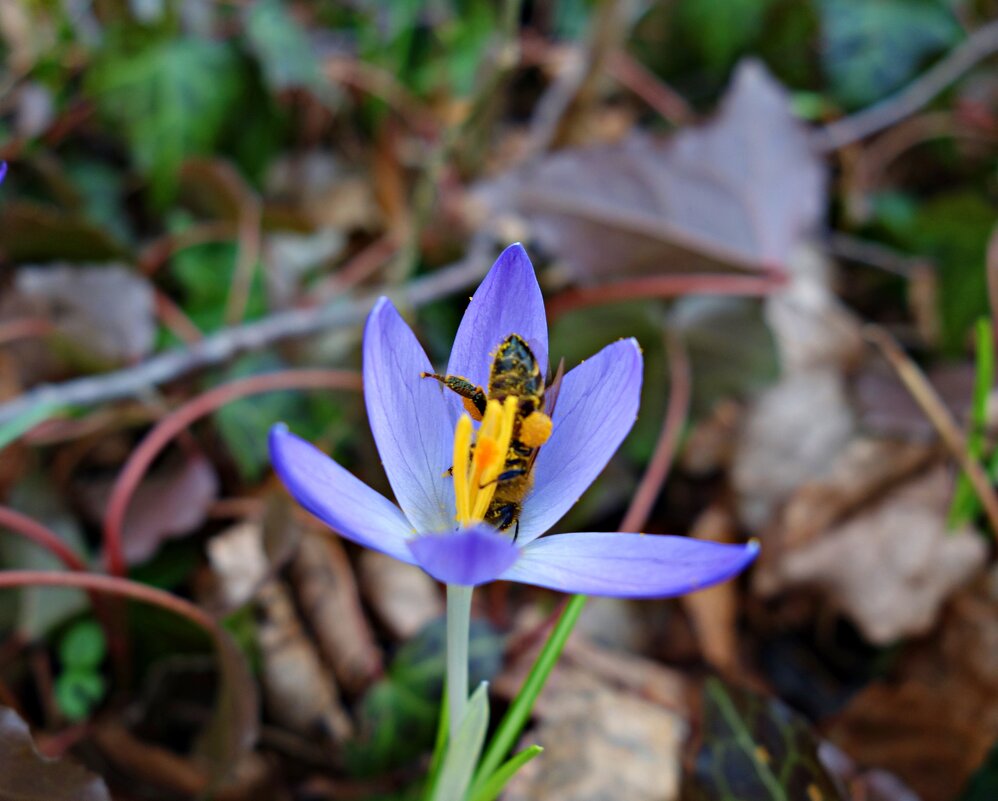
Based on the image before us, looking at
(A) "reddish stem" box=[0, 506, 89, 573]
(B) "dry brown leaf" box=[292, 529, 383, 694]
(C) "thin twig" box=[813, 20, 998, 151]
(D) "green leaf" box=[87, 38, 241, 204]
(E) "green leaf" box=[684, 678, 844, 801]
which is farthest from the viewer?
(C) "thin twig" box=[813, 20, 998, 151]

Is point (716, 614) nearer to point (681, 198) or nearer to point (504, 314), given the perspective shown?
point (681, 198)

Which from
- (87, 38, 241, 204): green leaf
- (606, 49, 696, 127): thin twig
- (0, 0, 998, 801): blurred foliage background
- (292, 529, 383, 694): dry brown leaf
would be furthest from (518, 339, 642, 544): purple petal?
(606, 49, 696, 127): thin twig

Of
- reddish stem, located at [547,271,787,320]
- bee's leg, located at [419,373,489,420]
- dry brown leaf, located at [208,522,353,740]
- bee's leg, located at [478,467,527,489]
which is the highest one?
bee's leg, located at [419,373,489,420]

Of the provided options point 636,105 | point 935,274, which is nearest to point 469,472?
point 935,274

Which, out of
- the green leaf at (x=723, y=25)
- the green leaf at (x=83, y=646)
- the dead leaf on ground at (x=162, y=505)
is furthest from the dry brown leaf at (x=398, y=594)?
the green leaf at (x=723, y=25)

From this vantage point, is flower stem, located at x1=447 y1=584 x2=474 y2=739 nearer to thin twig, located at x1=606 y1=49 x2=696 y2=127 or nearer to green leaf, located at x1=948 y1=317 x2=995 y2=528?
green leaf, located at x1=948 y1=317 x2=995 y2=528

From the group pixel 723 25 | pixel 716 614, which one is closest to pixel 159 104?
pixel 723 25

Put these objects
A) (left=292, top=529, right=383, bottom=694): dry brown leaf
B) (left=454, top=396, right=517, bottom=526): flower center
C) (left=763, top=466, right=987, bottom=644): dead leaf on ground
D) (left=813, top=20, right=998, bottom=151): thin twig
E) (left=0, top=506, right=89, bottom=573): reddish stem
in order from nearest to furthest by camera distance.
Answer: (left=454, top=396, right=517, bottom=526): flower center < (left=0, top=506, right=89, bottom=573): reddish stem < (left=292, top=529, right=383, bottom=694): dry brown leaf < (left=763, top=466, right=987, bottom=644): dead leaf on ground < (left=813, top=20, right=998, bottom=151): thin twig
